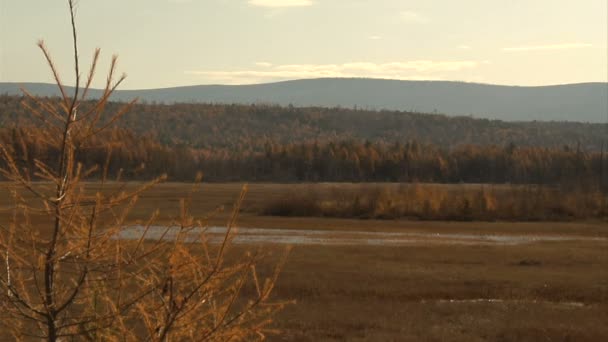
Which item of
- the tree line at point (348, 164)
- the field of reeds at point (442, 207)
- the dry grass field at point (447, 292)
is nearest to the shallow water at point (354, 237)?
the dry grass field at point (447, 292)

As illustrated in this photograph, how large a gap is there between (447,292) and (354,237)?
543 inches

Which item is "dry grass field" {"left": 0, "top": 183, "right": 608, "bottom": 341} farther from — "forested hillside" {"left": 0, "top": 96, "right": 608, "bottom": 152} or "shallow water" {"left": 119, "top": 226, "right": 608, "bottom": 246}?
"forested hillside" {"left": 0, "top": 96, "right": 608, "bottom": 152}

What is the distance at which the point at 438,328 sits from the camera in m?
16.8

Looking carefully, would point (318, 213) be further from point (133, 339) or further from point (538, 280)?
point (133, 339)

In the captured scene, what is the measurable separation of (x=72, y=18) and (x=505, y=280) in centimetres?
1875

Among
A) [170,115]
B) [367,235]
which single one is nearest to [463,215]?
[367,235]

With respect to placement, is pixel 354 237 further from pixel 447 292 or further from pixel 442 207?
pixel 442 207

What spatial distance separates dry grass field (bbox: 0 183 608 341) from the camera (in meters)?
16.7

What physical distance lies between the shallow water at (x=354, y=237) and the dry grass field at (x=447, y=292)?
5.74 ft

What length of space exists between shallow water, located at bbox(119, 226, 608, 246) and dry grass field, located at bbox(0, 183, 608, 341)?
1.75 meters

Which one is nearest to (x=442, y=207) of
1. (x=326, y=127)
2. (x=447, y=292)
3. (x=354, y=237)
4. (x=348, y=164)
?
(x=354, y=237)

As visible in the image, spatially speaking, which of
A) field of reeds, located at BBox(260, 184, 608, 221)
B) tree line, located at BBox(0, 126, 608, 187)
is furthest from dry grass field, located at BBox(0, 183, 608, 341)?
tree line, located at BBox(0, 126, 608, 187)

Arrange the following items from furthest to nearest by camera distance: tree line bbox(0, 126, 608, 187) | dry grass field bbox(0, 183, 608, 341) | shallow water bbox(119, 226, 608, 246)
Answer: tree line bbox(0, 126, 608, 187) → shallow water bbox(119, 226, 608, 246) → dry grass field bbox(0, 183, 608, 341)

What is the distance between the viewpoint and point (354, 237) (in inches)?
1375
